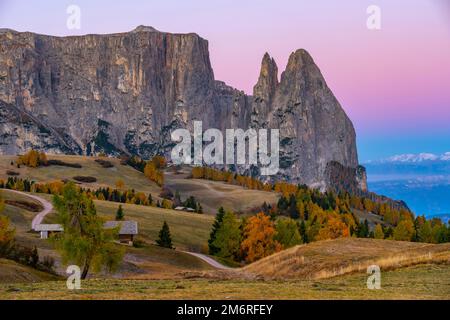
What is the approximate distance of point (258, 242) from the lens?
114m

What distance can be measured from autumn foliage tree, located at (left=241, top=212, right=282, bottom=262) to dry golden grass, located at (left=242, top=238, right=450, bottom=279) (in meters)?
44.2

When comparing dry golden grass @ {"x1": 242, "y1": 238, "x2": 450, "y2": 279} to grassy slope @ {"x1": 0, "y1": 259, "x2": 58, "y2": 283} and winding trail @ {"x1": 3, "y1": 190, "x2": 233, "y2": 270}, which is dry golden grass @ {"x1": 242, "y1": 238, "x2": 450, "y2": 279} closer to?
grassy slope @ {"x1": 0, "y1": 259, "x2": 58, "y2": 283}

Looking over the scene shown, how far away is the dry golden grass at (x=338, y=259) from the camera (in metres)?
46.2

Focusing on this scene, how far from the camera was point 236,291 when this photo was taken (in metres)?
30.8

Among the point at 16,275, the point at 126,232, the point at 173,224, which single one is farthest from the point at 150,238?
the point at 16,275

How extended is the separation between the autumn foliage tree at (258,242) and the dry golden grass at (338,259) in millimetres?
44209

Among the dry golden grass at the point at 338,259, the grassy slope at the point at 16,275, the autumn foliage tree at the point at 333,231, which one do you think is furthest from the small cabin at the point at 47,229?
the autumn foliage tree at the point at 333,231

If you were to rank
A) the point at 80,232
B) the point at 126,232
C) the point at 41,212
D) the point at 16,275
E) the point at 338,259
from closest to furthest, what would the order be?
the point at 80,232, the point at 338,259, the point at 16,275, the point at 126,232, the point at 41,212

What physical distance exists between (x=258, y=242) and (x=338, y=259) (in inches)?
2405

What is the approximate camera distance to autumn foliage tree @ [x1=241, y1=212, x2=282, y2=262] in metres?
112

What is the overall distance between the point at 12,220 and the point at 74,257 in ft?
208

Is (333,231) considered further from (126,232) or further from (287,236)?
(126,232)
